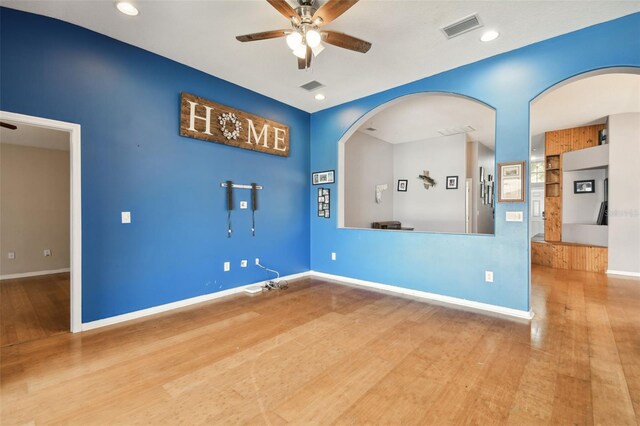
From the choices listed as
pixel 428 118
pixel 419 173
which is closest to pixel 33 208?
pixel 428 118

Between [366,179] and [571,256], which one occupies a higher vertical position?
[366,179]

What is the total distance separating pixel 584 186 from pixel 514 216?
486cm

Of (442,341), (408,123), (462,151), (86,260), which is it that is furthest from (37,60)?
(462,151)

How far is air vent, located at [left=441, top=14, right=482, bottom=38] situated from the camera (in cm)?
262

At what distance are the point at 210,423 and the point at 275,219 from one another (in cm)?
327

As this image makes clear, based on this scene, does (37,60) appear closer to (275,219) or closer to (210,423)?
(275,219)

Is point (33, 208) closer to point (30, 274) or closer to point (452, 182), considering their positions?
point (30, 274)

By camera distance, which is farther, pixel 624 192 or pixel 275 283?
pixel 624 192

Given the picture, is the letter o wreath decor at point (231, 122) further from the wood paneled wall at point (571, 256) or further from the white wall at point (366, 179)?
the wood paneled wall at point (571, 256)

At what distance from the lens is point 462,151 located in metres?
6.41

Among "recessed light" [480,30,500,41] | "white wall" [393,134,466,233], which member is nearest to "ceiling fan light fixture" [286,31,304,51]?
"recessed light" [480,30,500,41]

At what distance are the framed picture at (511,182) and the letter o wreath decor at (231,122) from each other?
Result: 3.54 m

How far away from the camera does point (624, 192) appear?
17.2ft

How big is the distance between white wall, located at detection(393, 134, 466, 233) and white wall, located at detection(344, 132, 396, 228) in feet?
1.04
